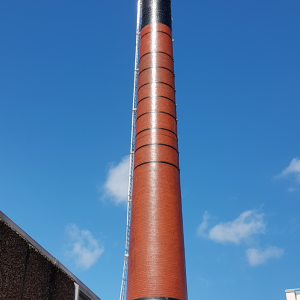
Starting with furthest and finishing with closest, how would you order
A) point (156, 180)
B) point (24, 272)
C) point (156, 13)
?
point (156, 13) → point (156, 180) → point (24, 272)

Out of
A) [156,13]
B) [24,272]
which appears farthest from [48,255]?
[156,13]

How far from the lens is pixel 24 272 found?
30.2ft

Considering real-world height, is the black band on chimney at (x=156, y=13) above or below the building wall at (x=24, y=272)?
above

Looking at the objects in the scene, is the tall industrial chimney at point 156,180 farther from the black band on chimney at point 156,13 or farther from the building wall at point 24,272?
the building wall at point 24,272

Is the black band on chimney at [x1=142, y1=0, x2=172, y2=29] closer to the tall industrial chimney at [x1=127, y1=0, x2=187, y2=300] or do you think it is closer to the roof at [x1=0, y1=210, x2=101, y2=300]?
the tall industrial chimney at [x1=127, y1=0, x2=187, y2=300]

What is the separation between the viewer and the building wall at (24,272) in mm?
8586

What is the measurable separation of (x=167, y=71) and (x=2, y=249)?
14.0 meters

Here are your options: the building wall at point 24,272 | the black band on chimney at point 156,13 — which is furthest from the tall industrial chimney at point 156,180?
the building wall at point 24,272

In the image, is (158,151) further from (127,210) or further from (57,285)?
(57,285)

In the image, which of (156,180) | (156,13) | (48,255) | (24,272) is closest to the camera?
(24,272)

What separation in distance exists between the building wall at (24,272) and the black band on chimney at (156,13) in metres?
15.4

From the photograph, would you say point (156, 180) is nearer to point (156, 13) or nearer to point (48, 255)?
point (48, 255)

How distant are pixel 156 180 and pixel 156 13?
32.8ft

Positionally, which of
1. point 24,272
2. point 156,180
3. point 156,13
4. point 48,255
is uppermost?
point 156,13
